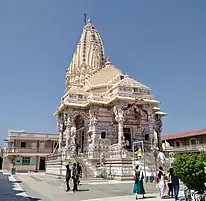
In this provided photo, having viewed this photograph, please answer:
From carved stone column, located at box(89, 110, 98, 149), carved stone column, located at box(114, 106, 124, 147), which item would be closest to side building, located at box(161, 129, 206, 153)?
carved stone column, located at box(114, 106, 124, 147)

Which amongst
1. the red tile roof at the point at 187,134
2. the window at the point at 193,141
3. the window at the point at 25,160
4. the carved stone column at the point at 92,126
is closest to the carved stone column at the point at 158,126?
the carved stone column at the point at 92,126

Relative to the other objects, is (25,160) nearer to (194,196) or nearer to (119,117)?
(119,117)

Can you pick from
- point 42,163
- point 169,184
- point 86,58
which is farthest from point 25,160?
point 169,184

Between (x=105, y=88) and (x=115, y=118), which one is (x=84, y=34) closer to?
(x=105, y=88)

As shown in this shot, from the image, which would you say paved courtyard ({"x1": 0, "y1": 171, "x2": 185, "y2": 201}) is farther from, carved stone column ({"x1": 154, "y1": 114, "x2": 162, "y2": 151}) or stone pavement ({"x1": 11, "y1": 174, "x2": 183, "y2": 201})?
carved stone column ({"x1": 154, "y1": 114, "x2": 162, "y2": 151})

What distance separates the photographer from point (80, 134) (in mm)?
33938

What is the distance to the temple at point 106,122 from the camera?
2658 cm

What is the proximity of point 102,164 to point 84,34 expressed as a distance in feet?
86.8

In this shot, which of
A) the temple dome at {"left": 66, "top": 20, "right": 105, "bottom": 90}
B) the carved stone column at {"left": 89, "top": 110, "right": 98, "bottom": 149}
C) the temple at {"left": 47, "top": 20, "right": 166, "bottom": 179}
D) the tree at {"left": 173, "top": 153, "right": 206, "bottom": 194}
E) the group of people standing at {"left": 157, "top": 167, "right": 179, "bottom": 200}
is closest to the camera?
the tree at {"left": 173, "top": 153, "right": 206, "bottom": 194}

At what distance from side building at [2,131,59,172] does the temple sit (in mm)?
18742

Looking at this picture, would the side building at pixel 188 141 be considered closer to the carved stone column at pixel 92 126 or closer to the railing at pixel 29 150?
the carved stone column at pixel 92 126

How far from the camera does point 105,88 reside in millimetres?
33875

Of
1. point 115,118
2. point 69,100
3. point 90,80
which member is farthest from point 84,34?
point 115,118

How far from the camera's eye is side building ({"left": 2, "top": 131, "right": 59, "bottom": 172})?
49594 mm
